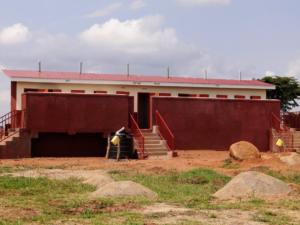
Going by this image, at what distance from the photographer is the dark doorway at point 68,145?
29500 mm

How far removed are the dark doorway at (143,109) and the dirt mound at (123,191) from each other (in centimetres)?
2157

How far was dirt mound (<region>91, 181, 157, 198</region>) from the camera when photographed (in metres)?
13.6

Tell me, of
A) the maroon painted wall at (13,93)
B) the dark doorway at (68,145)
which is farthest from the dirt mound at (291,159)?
the maroon painted wall at (13,93)

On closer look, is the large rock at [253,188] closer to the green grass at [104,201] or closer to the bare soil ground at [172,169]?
the green grass at [104,201]

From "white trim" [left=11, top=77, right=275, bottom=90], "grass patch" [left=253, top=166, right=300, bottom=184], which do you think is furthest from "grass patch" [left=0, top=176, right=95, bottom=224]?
"white trim" [left=11, top=77, right=275, bottom=90]

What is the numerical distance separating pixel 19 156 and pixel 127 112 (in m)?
5.97

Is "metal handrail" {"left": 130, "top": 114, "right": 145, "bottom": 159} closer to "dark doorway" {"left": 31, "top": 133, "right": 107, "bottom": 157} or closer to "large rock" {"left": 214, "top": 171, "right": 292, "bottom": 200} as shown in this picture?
"dark doorway" {"left": 31, "top": 133, "right": 107, "bottom": 157}

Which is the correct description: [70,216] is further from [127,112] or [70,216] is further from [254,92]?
[254,92]

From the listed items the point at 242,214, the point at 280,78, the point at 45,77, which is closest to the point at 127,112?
the point at 45,77

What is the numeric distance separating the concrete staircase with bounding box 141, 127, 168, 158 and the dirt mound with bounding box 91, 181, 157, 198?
13.6 metres

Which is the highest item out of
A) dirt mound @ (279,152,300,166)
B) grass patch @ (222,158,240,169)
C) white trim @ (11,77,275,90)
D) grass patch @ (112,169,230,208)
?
white trim @ (11,77,275,90)

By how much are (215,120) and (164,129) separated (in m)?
3.43

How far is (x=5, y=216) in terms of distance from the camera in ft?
34.9

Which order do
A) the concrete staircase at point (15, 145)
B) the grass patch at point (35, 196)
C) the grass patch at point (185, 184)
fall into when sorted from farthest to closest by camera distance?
the concrete staircase at point (15, 145) → the grass patch at point (185, 184) → the grass patch at point (35, 196)
